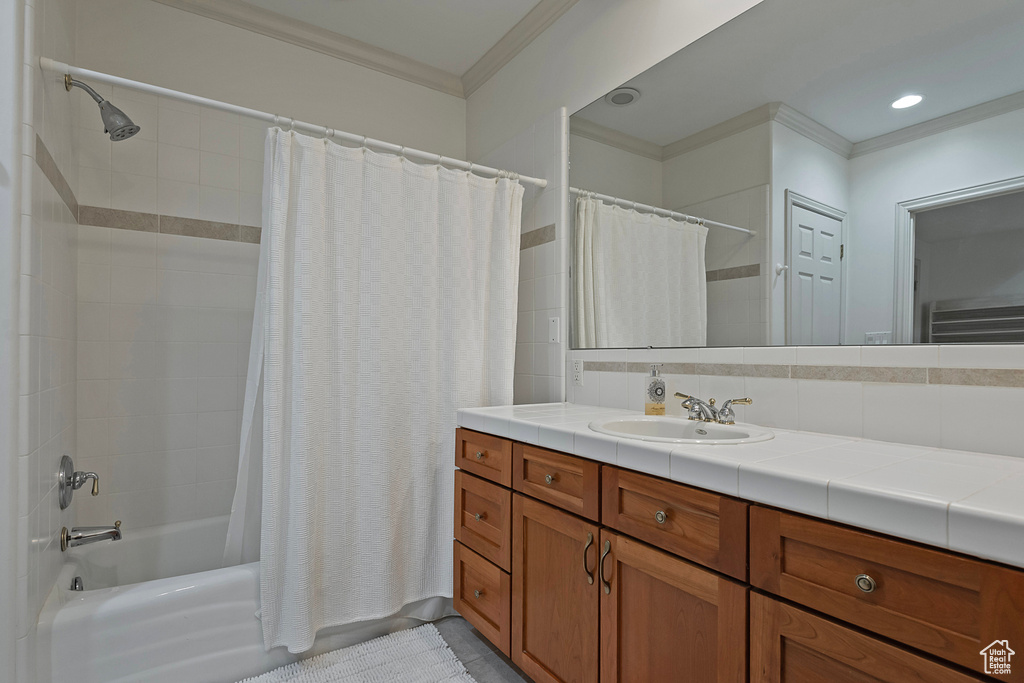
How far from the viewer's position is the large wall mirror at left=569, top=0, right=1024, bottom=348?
3.56 feet

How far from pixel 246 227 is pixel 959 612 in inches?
102

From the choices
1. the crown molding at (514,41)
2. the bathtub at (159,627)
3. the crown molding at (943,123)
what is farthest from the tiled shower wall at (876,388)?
the crown molding at (514,41)

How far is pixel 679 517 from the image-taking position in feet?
3.48

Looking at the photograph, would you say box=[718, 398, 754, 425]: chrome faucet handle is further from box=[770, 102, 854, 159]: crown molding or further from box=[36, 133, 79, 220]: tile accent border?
box=[36, 133, 79, 220]: tile accent border

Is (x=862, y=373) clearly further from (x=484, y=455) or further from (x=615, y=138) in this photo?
(x=615, y=138)

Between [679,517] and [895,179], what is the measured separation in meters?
0.94

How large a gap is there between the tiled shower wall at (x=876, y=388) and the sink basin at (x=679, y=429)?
10 centimetres

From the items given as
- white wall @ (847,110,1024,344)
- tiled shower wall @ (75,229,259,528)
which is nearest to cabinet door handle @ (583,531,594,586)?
white wall @ (847,110,1024,344)

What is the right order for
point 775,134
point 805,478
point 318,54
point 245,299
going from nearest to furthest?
1. point 805,478
2. point 775,134
3. point 245,299
4. point 318,54

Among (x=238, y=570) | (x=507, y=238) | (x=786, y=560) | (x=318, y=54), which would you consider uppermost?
(x=318, y=54)

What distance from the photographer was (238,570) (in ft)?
5.54

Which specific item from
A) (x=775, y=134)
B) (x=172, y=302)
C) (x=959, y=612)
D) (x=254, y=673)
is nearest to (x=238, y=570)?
(x=254, y=673)

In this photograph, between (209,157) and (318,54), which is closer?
(209,157)

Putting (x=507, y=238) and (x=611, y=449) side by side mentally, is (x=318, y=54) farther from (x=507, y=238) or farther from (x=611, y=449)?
(x=611, y=449)
